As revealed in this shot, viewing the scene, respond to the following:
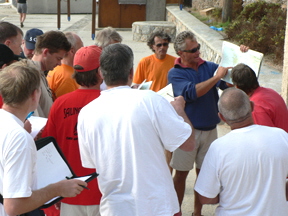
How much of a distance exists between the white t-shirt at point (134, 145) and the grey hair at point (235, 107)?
342mm

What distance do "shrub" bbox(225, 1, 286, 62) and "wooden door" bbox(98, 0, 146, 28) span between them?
6936 millimetres

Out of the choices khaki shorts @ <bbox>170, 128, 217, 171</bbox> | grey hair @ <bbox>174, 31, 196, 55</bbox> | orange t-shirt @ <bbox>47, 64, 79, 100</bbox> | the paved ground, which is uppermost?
grey hair @ <bbox>174, 31, 196, 55</bbox>

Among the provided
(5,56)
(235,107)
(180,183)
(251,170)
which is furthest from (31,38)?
(251,170)

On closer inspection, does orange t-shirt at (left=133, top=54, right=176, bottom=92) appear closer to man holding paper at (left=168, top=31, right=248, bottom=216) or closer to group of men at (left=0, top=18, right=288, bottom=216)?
man holding paper at (left=168, top=31, right=248, bottom=216)

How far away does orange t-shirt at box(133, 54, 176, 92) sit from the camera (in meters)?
5.52

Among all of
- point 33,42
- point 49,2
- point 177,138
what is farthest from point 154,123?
point 49,2

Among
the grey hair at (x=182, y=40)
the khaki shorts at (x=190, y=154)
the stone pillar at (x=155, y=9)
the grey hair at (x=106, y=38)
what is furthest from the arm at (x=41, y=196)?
the stone pillar at (x=155, y=9)

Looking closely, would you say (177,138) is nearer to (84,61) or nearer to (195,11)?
(84,61)

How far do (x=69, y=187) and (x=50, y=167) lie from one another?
208 millimetres

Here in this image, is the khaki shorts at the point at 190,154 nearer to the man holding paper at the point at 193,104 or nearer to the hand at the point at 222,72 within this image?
the man holding paper at the point at 193,104

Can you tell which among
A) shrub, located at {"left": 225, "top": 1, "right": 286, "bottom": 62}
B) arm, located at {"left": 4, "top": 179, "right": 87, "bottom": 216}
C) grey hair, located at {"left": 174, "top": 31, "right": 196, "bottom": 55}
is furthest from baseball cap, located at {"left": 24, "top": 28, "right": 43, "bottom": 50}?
shrub, located at {"left": 225, "top": 1, "right": 286, "bottom": 62}

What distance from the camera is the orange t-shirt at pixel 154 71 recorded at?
18.1 feet

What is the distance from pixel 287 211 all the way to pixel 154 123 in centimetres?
102

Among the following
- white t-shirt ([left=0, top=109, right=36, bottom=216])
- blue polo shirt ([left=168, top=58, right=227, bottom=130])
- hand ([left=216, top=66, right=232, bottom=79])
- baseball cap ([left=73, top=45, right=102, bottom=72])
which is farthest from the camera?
blue polo shirt ([left=168, top=58, right=227, bottom=130])
